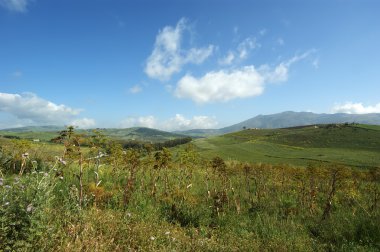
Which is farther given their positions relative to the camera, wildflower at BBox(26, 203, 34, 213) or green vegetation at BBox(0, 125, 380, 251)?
green vegetation at BBox(0, 125, 380, 251)

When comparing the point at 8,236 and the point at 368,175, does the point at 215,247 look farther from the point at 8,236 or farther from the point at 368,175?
the point at 368,175

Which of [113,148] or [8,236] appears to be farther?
[113,148]

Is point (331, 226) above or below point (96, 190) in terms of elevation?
below

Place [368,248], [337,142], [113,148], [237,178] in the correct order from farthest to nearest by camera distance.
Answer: [337,142]
[237,178]
[113,148]
[368,248]

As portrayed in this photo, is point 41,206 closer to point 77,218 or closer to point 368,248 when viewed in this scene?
point 77,218

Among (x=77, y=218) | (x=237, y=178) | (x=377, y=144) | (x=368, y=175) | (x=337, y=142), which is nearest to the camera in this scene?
(x=77, y=218)

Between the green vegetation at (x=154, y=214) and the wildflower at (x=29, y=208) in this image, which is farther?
the green vegetation at (x=154, y=214)

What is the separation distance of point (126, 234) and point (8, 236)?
5.97 ft

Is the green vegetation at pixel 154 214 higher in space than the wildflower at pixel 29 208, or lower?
lower

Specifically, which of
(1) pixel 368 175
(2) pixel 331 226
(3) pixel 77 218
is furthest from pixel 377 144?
(3) pixel 77 218

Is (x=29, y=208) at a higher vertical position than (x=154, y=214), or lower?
higher

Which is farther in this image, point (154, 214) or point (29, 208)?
point (154, 214)

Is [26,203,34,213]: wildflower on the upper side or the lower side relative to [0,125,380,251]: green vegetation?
upper

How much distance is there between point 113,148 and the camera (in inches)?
437
